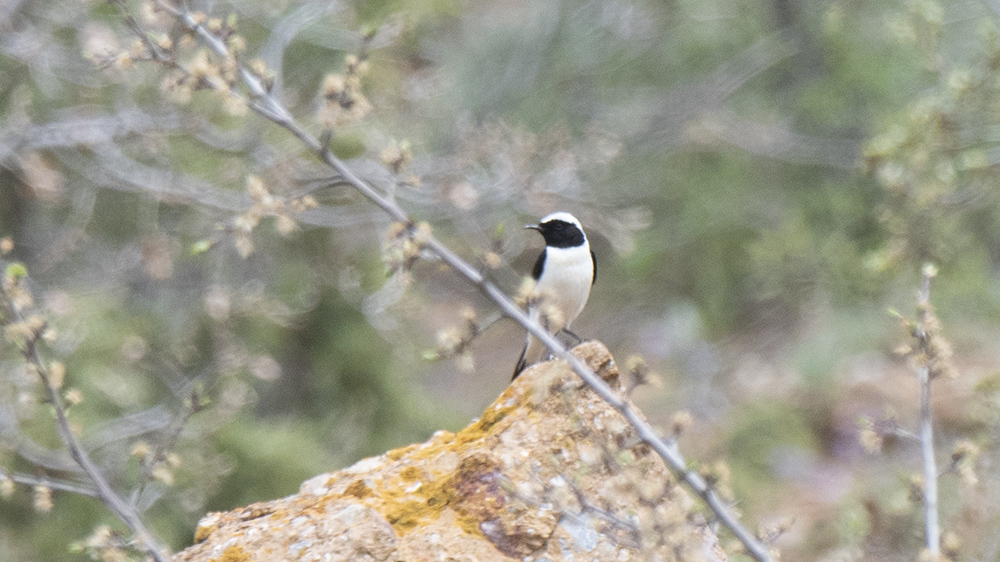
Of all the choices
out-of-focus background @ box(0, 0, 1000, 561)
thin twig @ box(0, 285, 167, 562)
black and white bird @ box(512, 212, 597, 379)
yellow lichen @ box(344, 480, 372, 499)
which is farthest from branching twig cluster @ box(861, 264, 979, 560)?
black and white bird @ box(512, 212, 597, 379)

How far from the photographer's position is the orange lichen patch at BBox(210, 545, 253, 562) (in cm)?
258

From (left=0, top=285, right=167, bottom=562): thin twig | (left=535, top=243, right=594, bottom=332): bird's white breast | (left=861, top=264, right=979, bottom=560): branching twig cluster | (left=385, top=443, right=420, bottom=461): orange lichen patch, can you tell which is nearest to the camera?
(left=861, top=264, right=979, bottom=560): branching twig cluster

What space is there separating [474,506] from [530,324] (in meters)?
0.92

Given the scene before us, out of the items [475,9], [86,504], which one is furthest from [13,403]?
[475,9]

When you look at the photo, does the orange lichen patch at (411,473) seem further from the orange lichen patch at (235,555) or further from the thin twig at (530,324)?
the thin twig at (530,324)

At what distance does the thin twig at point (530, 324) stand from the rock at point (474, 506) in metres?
0.36

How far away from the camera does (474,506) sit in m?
2.64

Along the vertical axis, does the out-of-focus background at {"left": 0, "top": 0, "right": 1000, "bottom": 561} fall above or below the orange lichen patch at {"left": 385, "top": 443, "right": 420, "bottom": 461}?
above

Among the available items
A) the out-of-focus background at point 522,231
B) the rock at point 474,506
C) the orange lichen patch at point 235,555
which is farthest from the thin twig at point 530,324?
the orange lichen patch at point 235,555

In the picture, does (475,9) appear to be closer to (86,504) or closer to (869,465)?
(869,465)

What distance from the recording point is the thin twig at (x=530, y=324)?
70.8 inches

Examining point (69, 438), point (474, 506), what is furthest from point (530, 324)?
point (69, 438)

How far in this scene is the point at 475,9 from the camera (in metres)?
18.5

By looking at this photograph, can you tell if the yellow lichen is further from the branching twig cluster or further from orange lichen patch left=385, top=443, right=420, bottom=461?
the branching twig cluster
